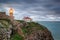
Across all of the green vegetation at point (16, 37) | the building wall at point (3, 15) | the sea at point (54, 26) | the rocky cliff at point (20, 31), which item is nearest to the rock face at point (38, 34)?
the rocky cliff at point (20, 31)

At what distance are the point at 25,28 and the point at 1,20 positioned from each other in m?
3.66

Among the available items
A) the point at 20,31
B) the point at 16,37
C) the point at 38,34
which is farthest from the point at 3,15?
the point at 38,34

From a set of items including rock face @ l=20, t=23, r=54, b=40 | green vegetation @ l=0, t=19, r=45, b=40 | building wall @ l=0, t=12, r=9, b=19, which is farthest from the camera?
rock face @ l=20, t=23, r=54, b=40

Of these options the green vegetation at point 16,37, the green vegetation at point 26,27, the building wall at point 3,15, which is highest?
the building wall at point 3,15

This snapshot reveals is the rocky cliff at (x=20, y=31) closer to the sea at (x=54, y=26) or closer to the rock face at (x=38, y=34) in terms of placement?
the rock face at (x=38, y=34)

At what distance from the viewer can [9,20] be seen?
13625 millimetres

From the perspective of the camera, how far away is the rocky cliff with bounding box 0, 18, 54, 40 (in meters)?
12.5

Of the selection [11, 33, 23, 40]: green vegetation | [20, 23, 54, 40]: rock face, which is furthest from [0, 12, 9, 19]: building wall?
[20, 23, 54, 40]: rock face

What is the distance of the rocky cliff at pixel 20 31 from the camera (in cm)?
1249

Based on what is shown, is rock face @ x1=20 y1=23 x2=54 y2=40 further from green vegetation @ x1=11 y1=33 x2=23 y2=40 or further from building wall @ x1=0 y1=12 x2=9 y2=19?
building wall @ x1=0 y1=12 x2=9 y2=19

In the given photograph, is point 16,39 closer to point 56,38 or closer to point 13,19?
point 13,19

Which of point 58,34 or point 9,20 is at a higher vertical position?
point 9,20

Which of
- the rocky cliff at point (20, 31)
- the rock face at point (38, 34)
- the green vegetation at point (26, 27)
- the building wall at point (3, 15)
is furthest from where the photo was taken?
the rock face at point (38, 34)

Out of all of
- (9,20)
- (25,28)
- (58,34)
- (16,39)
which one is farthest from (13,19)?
(58,34)
